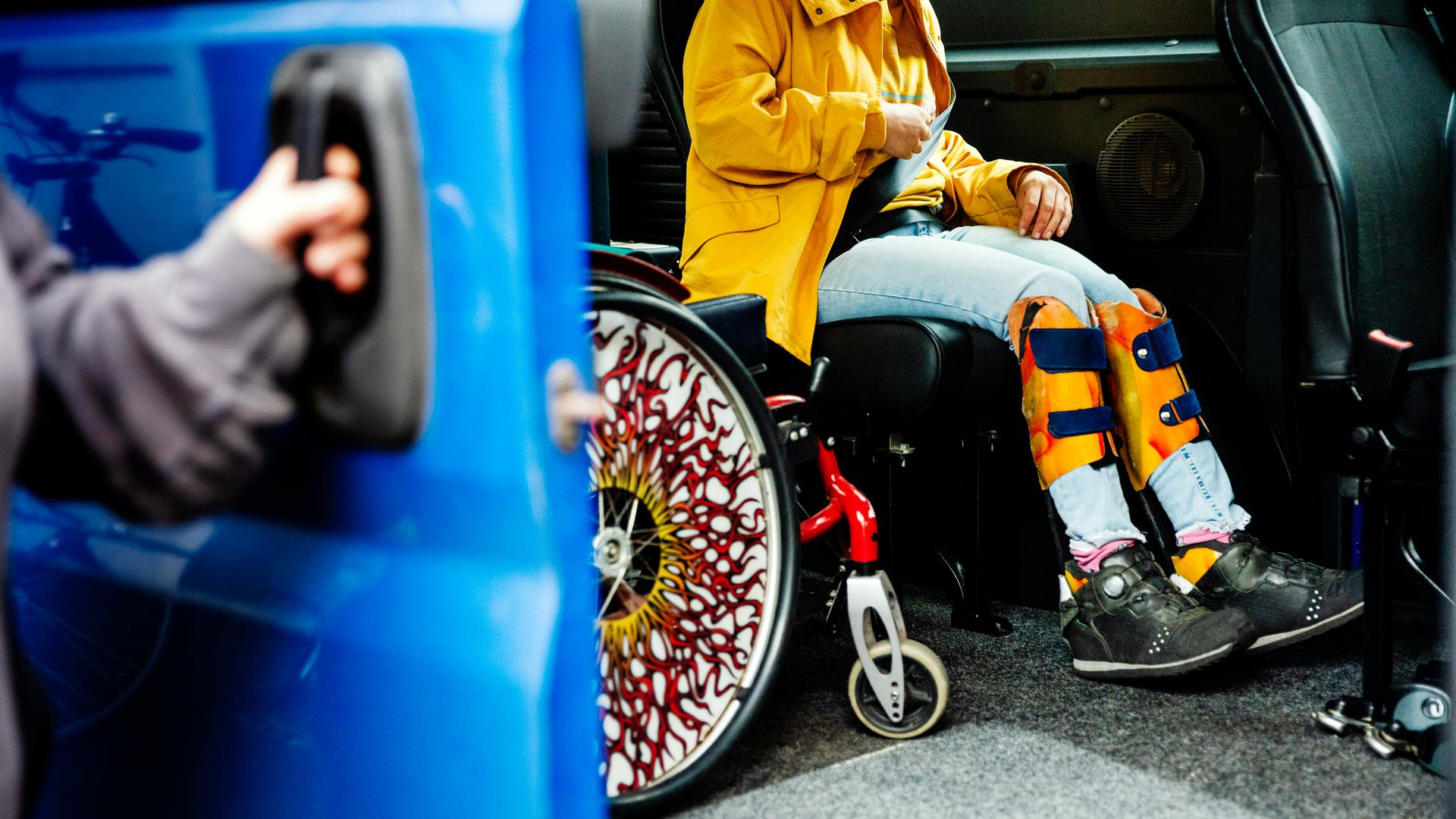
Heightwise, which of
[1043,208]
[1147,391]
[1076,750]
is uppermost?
[1043,208]

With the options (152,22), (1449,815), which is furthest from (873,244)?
(152,22)

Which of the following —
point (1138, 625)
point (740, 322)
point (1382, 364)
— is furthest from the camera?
point (1138, 625)

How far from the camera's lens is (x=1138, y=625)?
1748 mm

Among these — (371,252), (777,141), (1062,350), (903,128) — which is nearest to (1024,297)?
(1062,350)

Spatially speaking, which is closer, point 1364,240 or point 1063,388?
point 1364,240

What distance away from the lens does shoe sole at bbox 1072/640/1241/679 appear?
5.58ft

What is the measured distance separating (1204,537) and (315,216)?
1528 mm

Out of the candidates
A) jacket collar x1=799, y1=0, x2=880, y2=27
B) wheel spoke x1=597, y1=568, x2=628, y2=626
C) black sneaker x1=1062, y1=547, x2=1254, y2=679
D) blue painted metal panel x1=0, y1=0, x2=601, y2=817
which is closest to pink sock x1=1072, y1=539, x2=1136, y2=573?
black sneaker x1=1062, y1=547, x2=1254, y2=679

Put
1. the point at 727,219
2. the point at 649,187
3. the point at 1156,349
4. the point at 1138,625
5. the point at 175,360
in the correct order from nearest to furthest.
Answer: the point at 175,360, the point at 1138,625, the point at 1156,349, the point at 727,219, the point at 649,187

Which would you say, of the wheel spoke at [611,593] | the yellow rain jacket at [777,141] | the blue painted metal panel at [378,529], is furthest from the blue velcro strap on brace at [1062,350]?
the blue painted metal panel at [378,529]

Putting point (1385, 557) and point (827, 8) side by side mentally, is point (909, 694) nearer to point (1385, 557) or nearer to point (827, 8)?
point (1385, 557)

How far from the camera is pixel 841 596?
1.92 metres

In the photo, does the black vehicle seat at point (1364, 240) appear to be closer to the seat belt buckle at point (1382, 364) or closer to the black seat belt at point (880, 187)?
the seat belt buckle at point (1382, 364)

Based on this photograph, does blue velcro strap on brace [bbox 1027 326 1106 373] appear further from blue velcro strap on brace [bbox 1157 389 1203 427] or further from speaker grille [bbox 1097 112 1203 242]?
speaker grille [bbox 1097 112 1203 242]
